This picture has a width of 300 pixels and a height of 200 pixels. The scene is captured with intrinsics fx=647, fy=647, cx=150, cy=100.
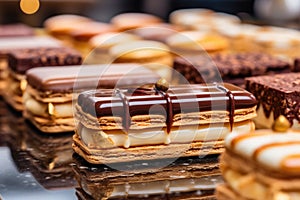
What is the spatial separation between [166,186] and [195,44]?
71.6 inches

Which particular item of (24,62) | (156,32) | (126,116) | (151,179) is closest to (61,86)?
(24,62)

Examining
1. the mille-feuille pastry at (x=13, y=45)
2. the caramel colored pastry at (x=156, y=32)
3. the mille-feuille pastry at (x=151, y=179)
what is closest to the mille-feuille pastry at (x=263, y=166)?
the mille-feuille pastry at (x=151, y=179)

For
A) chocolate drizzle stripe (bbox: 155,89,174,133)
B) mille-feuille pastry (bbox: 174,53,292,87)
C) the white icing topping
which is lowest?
mille-feuille pastry (bbox: 174,53,292,87)

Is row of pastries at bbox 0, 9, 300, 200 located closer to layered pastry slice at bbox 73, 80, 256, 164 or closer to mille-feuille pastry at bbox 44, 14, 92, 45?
layered pastry slice at bbox 73, 80, 256, 164

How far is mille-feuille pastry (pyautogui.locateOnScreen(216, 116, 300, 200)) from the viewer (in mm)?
1562

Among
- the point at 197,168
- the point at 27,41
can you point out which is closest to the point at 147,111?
the point at 197,168

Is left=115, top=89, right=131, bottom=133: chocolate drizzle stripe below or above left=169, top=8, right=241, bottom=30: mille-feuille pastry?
above

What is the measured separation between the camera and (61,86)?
2758 millimetres

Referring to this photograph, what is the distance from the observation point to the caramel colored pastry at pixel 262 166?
5.12 ft

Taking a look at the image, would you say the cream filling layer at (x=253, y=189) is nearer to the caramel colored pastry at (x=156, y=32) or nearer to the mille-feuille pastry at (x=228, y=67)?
the mille-feuille pastry at (x=228, y=67)

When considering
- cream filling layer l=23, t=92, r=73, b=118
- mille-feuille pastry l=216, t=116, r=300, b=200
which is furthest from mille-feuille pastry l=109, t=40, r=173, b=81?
mille-feuille pastry l=216, t=116, r=300, b=200

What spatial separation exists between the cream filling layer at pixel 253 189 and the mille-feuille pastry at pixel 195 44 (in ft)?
6.98

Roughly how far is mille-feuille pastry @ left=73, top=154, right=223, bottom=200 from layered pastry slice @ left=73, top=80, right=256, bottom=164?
0.11 feet

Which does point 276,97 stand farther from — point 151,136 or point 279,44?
point 279,44
